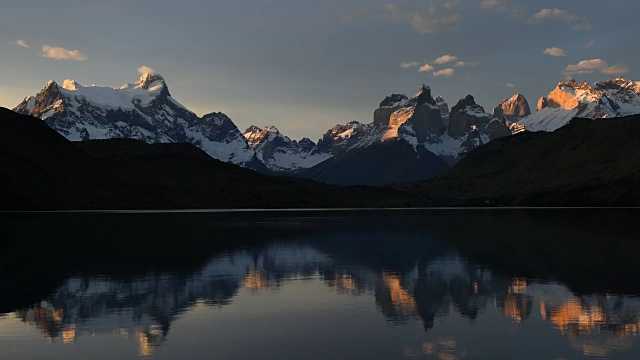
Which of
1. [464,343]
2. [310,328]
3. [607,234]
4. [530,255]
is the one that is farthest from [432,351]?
[607,234]

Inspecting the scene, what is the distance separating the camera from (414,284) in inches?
2109

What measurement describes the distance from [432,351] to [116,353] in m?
14.6

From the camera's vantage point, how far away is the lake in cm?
3191

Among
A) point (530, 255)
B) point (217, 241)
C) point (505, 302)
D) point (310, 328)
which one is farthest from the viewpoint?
point (217, 241)

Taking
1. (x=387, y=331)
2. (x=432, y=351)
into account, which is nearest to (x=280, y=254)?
(x=387, y=331)

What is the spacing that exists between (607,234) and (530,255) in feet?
132

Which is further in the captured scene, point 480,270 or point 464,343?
point 480,270

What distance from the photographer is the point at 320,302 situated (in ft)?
147

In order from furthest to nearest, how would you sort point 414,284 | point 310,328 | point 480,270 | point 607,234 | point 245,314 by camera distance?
point 607,234 → point 480,270 → point 414,284 → point 245,314 → point 310,328

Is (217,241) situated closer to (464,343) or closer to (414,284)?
(414,284)

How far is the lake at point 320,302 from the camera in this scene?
3191 cm

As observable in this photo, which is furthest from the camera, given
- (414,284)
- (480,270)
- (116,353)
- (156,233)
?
(156,233)

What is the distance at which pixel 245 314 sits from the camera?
40688mm

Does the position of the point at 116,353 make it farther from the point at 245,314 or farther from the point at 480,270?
the point at 480,270
